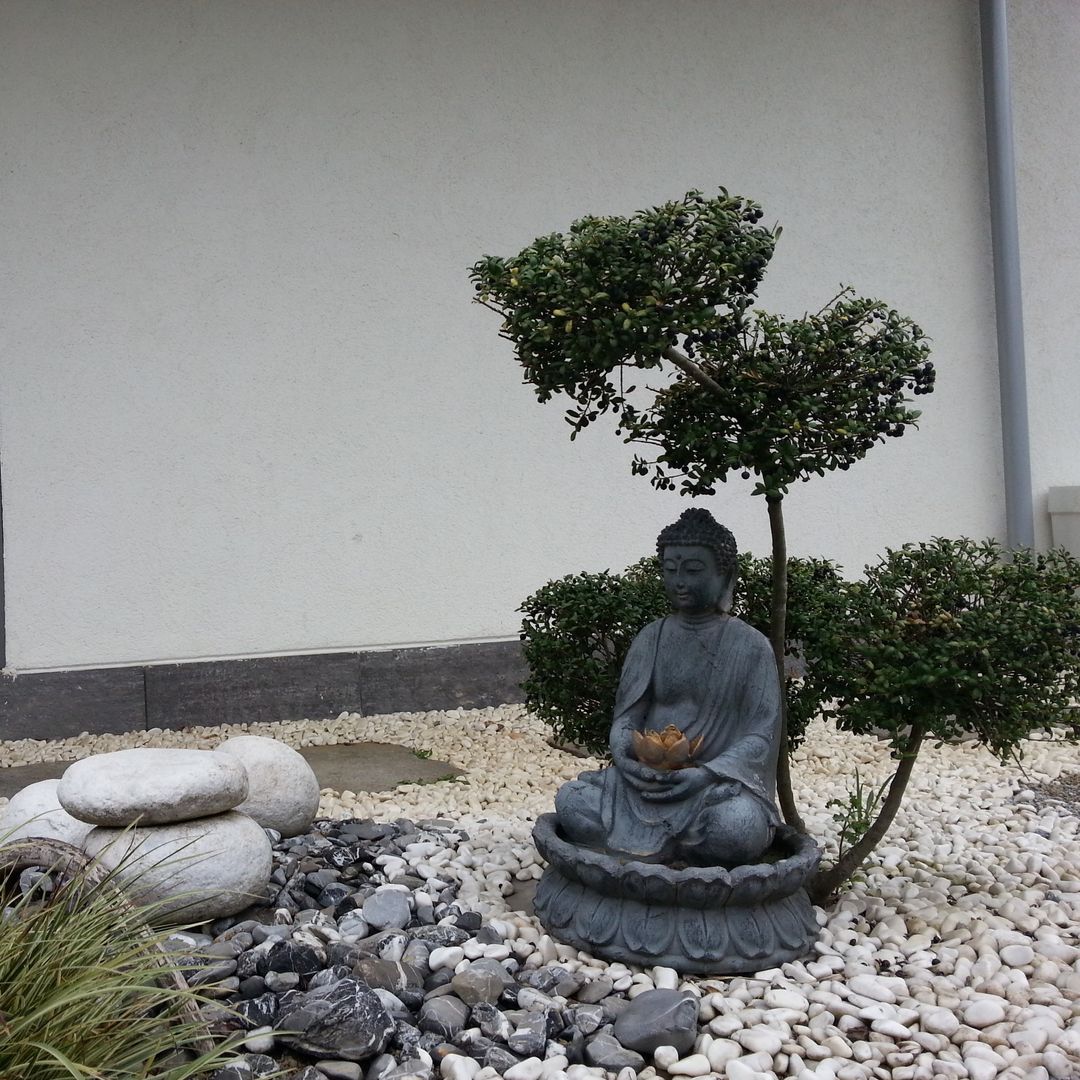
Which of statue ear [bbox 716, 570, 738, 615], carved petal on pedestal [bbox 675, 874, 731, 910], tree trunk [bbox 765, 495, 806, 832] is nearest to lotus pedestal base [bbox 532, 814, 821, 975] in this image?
carved petal on pedestal [bbox 675, 874, 731, 910]

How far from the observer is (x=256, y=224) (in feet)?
22.5

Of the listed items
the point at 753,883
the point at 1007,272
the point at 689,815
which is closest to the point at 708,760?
the point at 689,815

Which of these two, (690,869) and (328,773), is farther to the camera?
(328,773)

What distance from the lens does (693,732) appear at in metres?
3.61

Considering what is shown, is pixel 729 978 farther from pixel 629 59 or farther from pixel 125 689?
pixel 629 59

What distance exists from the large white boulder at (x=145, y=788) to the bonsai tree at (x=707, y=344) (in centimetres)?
166

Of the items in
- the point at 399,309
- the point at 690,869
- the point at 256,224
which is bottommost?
the point at 690,869

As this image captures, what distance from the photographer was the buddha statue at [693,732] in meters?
3.34

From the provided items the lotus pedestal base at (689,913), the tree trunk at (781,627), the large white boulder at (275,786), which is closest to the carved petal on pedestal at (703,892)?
the lotus pedestal base at (689,913)

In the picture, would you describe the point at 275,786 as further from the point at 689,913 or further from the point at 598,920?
the point at 689,913

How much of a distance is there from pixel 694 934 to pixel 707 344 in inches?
69.8

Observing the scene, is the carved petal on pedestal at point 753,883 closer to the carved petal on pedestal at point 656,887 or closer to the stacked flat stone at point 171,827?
the carved petal on pedestal at point 656,887

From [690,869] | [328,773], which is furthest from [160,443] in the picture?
[690,869]

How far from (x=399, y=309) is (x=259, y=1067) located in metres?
5.18
